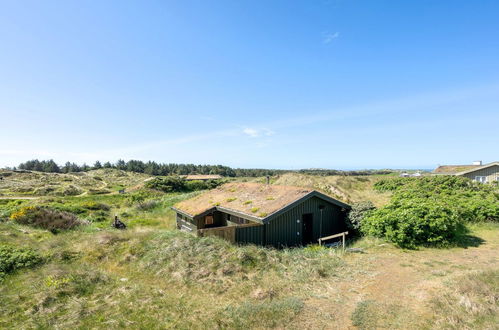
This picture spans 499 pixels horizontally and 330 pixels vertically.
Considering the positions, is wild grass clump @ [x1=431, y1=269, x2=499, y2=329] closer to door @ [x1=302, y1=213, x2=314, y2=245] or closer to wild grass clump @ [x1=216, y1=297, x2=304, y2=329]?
wild grass clump @ [x1=216, y1=297, x2=304, y2=329]

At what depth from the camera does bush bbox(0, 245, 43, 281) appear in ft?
34.4

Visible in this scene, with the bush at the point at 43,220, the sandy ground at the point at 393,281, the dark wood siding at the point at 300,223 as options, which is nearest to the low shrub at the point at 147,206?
the bush at the point at 43,220

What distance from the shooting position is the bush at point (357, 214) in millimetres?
16047

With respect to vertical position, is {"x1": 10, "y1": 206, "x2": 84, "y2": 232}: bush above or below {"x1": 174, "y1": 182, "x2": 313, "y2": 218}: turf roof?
below

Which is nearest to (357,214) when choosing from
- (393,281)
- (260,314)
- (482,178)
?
(393,281)

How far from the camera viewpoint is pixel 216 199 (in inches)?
769

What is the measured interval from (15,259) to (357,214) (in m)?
18.8

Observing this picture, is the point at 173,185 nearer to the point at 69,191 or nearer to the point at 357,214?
the point at 69,191

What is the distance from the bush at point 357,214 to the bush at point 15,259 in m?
17.8

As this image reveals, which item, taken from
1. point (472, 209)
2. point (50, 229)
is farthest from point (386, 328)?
point (50, 229)

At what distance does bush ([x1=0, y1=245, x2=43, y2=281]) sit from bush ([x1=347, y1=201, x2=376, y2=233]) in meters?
17.8

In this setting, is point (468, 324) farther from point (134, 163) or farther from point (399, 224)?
point (134, 163)

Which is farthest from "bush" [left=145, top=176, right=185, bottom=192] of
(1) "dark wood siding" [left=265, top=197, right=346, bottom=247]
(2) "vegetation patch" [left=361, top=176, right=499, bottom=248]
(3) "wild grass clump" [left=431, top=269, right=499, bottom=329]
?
(3) "wild grass clump" [left=431, top=269, right=499, bottom=329]

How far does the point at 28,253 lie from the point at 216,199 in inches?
447
